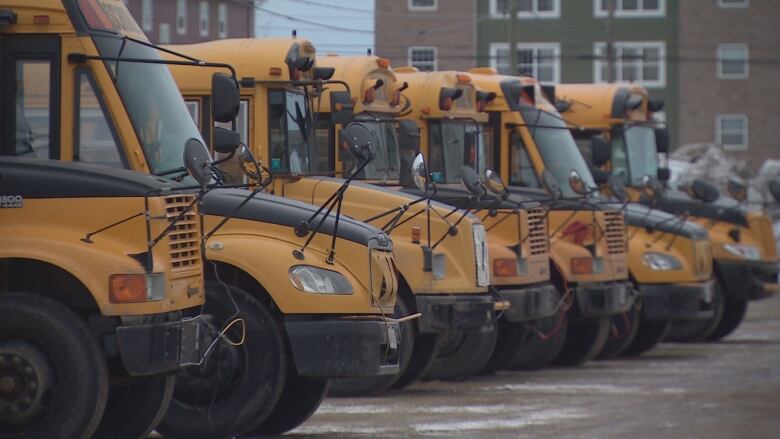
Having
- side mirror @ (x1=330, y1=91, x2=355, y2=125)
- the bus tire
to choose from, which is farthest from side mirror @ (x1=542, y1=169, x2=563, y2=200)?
the bus tire

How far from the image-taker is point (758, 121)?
6297cm

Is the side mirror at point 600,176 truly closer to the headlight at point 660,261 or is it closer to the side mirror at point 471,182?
the headlight at point 660,261

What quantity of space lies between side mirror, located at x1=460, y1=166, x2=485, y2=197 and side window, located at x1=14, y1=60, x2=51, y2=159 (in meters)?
5.79

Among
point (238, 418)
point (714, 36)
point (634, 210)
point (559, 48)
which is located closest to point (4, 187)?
point (238, 418)

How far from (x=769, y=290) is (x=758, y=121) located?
132 feet

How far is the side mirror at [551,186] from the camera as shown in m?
18.5

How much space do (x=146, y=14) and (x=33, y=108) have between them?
34.5m

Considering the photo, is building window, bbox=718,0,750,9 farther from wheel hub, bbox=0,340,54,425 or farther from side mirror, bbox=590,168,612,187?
wheel hub, bbox=0,340,54,425

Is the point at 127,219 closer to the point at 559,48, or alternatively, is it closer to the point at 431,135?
the point at 431,135

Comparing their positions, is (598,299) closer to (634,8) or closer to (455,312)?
(455,312)

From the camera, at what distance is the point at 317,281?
12.1m

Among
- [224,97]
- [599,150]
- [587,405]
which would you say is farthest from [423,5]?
[224,97]

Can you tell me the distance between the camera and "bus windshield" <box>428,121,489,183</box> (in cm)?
1764

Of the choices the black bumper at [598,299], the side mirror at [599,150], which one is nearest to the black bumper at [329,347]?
the black bumper at [598,299]
